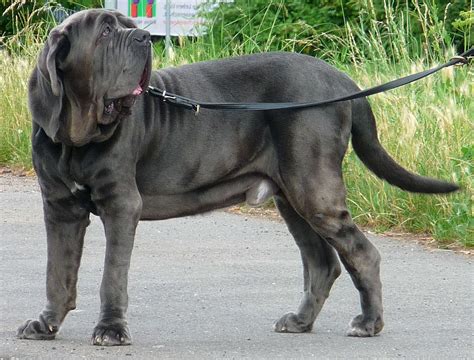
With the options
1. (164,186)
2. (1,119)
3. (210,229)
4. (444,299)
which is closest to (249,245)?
(210,229)

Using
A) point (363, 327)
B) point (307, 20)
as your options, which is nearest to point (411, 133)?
point (363, 327)

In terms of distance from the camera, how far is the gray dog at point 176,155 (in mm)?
5484

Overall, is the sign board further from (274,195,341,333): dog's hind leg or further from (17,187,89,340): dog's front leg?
(17,187,89,340): dog's front leg

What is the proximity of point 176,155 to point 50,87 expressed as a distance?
0.83 m

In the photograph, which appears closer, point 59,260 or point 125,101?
point 125,101

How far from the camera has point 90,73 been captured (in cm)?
547

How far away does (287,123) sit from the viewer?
5.99m

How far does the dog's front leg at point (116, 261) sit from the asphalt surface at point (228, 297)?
10cm

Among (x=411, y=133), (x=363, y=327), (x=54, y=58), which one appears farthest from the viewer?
(x=411, y=133)

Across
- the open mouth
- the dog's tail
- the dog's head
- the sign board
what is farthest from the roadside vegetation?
the sign board

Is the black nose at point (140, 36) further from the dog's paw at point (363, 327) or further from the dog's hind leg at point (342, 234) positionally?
the dog's paw at point (363, 327)

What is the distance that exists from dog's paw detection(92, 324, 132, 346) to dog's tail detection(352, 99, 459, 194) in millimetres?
1692

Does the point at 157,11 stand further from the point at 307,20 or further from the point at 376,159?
the point at 376,159

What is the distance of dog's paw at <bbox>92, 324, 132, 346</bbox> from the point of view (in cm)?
555
